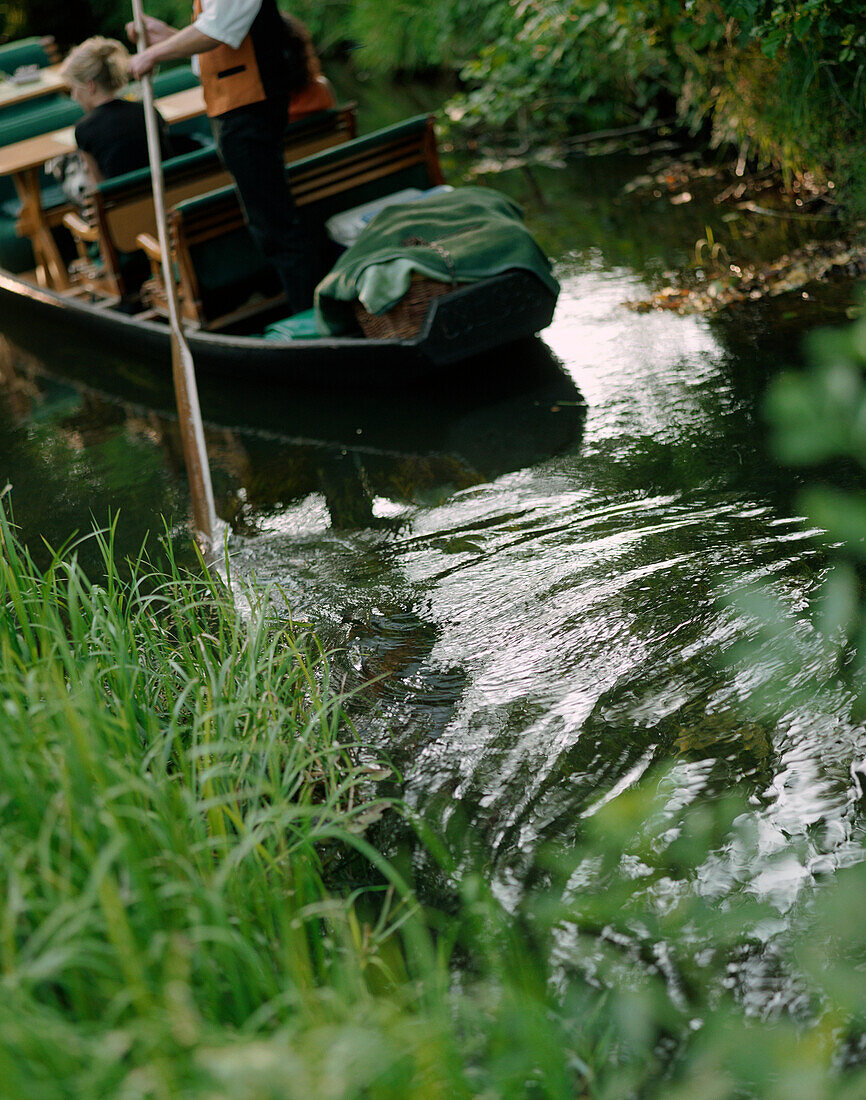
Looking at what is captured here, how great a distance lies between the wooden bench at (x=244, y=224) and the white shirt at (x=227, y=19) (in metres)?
0.58

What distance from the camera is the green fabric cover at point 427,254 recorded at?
3549mm

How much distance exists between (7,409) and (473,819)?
11.4ft

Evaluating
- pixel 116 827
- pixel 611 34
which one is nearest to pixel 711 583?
pixel 116 827

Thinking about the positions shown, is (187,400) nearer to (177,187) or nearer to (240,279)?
(240,279)

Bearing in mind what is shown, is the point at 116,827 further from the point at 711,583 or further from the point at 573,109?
the point at 573,109

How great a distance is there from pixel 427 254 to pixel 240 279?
1238 mm

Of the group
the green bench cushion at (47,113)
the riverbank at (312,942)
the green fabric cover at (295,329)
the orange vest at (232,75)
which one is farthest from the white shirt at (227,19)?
the green bench cushion at (47,113)

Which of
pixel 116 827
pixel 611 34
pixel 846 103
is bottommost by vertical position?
pixel 116 827

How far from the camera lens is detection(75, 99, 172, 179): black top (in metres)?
4.64

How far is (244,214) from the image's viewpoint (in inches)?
163

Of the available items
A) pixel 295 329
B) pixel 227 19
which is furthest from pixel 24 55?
pixel 295 329

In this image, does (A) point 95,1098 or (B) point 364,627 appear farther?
(B) point 364,627

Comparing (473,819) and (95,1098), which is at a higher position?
(95,1098)

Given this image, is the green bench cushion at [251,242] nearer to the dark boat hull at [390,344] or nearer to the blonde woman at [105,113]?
the dark boat hull at [390,344]
